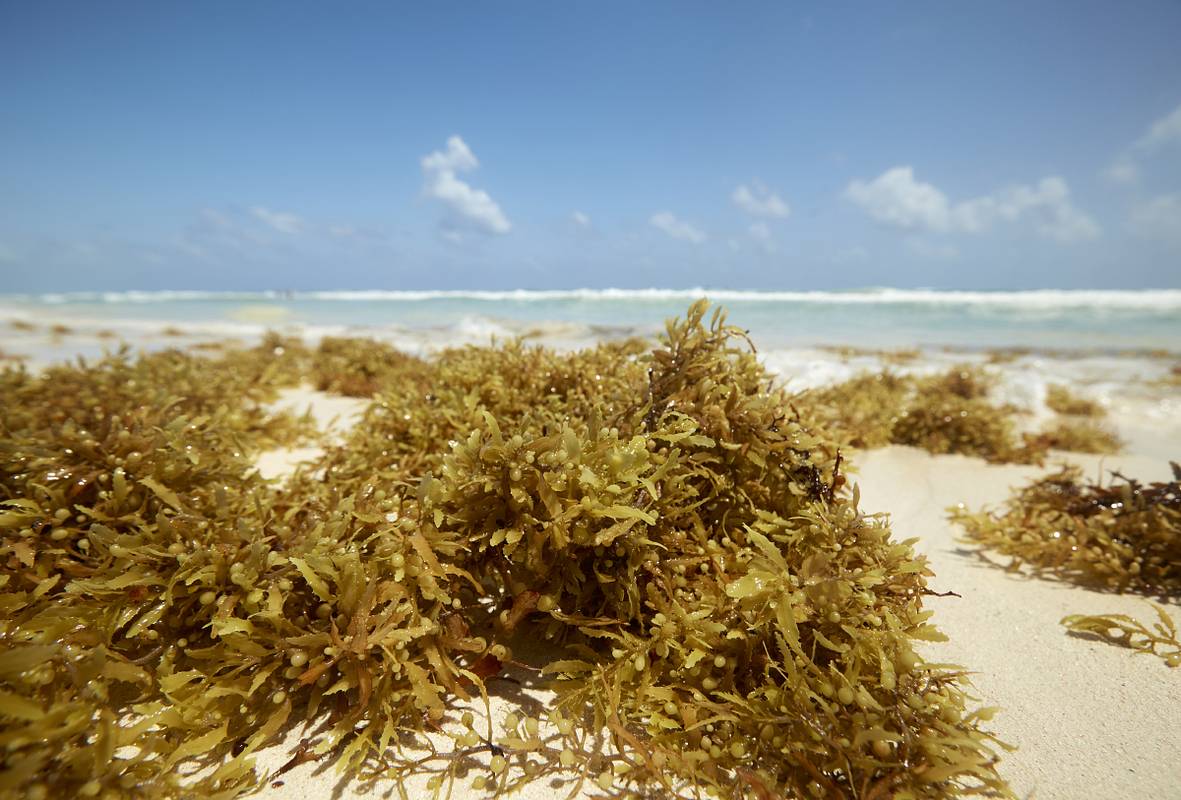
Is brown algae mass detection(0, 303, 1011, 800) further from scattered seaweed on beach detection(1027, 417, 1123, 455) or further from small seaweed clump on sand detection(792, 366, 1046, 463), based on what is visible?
scattered seaweed on beach detection(1027, 417, 1123, 455)

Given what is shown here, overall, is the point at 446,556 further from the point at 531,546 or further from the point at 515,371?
the point at 515,371

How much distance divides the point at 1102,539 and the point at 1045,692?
36.6 inches

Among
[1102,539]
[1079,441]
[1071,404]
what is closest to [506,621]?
[1102,539]

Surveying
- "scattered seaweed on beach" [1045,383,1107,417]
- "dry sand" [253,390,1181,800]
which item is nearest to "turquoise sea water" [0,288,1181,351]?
"dry sand" [253,390,1181,800]

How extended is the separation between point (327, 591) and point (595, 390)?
45.5 inches

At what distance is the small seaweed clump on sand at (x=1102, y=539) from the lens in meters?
1.81

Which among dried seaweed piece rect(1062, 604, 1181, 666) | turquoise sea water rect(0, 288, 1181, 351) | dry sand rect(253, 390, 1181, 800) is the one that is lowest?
dry sand rect(253, 390, 1181, 800)

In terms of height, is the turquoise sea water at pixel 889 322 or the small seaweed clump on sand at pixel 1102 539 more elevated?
the turquoise sea water at pixel 889 322

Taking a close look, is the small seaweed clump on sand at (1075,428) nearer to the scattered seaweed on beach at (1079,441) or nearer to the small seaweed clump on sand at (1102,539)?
the scattered seaweed on beach at (1079,441)

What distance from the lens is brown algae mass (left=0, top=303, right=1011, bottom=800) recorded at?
39.9 inches

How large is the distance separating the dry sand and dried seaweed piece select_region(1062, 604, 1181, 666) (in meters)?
0.04

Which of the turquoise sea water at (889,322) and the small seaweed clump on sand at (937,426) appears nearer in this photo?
the small seaweed clump on sand at (937,426)

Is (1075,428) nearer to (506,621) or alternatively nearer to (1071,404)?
(1071,404)

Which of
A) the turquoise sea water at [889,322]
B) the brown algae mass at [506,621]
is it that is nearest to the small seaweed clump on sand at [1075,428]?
the turquoise sea water at [889,322]
